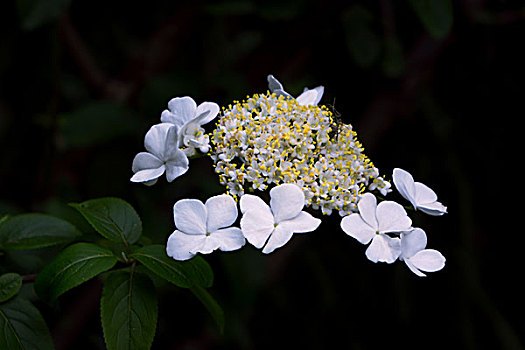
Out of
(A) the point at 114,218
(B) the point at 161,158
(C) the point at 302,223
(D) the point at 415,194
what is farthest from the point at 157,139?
(D) the point at 415,194

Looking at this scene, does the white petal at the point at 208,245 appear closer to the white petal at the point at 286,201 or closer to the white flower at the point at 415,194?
the white petal at the point at 286,201

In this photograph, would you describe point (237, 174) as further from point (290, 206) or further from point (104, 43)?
point (104, 43)

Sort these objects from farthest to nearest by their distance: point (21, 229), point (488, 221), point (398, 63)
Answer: point (488, 221) → point (398, 63) → point (21, 229)

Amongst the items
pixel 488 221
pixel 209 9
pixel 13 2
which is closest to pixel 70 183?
pixel 13 2

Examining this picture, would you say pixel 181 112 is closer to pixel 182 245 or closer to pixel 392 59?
pixel 182 245

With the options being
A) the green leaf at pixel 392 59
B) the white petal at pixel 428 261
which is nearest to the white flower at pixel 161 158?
the white petal at pixel 428 261

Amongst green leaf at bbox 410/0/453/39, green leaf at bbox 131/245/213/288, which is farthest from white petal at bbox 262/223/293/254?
green leaf at bbox 410/0/453/39
